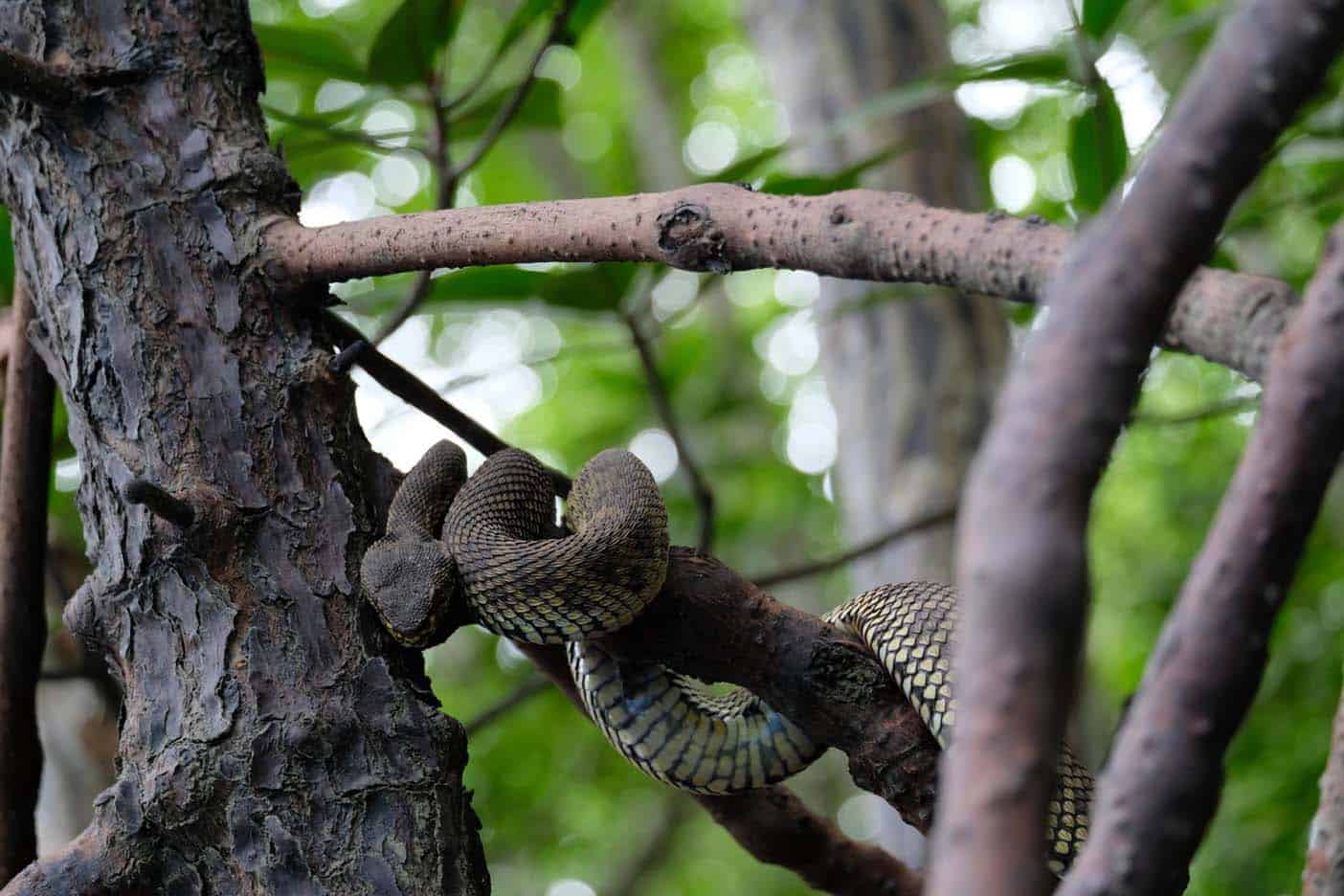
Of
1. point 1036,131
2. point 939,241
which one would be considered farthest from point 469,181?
point 939,241

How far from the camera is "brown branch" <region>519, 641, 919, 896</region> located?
2.34m

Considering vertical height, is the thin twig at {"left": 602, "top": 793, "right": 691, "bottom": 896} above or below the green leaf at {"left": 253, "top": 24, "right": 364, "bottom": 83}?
below

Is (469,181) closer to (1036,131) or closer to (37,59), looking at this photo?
(1036,131)

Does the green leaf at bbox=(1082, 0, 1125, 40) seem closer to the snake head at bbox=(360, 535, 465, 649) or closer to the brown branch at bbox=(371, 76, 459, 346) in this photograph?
the brown branch at bbox=(371, 76, 459, 346)

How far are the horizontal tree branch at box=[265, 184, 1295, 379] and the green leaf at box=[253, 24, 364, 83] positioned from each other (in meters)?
1.17

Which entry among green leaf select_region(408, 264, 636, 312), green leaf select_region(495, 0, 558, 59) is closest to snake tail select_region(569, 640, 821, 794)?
green leaf select_region(408, 264, 636, 312)

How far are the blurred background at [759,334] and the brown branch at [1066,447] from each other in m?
1.11

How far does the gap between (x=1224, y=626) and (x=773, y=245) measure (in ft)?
2.23

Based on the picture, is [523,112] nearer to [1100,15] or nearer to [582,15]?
[582,15]

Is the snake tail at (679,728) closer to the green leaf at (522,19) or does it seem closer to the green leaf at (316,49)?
the green leaf at (522,19)

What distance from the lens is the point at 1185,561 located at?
8.84 metres

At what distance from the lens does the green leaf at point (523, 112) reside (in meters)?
3.04

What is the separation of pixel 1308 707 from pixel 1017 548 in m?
6.30

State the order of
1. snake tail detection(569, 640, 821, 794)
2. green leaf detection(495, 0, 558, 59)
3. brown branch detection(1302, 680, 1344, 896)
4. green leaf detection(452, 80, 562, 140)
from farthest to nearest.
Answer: green leaf detection(452, 80, 562, 140), green leaf detection(495, 0, 558, 59), snake tail detection(569, 640, 821, 794), brown branch detection(1302, 680, 1344, 896)
